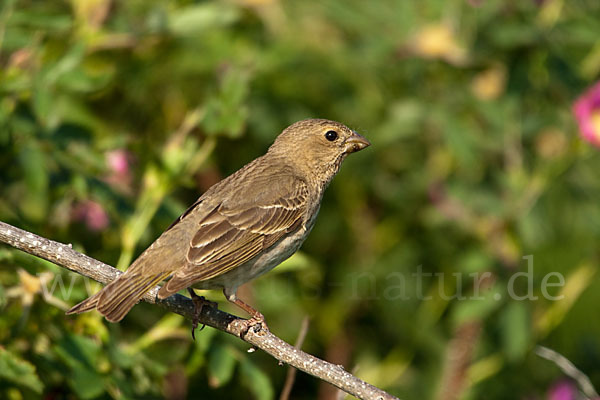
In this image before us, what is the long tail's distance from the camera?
3.76 m

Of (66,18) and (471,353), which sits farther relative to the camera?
(471,353)

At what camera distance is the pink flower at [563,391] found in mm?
5352

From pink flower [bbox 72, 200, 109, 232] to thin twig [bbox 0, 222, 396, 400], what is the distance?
53.4 inches

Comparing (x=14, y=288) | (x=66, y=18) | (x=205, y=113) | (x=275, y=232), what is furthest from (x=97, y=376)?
(x=66, y=18)

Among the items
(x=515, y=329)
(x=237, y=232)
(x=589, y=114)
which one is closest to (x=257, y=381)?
(x=237, y=232)

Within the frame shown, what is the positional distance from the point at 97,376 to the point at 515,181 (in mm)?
2835

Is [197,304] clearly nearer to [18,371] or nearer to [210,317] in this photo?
[210,317]

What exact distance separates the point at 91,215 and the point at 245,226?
1.32m

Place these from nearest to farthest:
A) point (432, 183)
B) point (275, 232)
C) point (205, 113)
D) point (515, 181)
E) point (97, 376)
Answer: point (97, 376), point (275, 232), point (205, 113), point (515, 181), point (432, 183)

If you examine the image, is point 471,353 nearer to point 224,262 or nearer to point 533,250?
point 533,250

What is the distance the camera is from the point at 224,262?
4207 mm

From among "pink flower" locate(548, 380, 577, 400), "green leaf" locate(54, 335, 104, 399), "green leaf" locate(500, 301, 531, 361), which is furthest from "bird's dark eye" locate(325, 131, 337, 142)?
"pink flower" locate(548, 380, 577, 400)

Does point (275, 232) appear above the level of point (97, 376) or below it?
above

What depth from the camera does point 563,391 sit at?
5.40m
